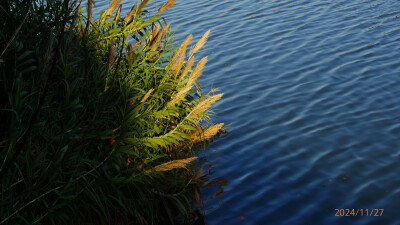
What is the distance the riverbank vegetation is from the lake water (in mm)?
651

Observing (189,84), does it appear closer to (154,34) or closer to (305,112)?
(154,34)

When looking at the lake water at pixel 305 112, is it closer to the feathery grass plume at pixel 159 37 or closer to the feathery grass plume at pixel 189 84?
the feathery grass plume at pixel 189 84

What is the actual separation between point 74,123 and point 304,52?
18.3 ft

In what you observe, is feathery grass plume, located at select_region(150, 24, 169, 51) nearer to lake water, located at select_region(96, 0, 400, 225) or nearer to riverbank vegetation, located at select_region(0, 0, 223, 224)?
riverbank vegetation, located at select_region(0, 0, 223, 224)

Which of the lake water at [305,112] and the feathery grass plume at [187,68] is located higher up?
the feathery grass plume at [187,68]

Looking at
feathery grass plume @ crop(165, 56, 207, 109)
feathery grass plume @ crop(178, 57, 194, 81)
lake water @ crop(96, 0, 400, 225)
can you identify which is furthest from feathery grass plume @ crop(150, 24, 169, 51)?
lake water @ crop(96, 0, 400, 225)

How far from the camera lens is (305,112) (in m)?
6.27

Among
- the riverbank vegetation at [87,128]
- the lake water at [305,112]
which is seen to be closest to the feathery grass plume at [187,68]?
the riverbank vegetation at [87,128]

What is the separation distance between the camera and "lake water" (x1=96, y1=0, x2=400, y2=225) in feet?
14.7

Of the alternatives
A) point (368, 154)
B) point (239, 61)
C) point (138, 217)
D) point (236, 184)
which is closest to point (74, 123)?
point (138, 217)

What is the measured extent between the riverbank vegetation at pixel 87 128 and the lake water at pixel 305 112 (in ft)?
2.13

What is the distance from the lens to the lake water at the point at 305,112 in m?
4.48

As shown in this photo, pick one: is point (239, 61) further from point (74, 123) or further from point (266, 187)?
point (74, 123)

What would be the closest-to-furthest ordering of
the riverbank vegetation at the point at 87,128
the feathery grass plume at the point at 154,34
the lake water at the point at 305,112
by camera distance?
the riverbank vegetation at the point at 87,128 < the lake water at the point at 305,112 < the feathery grass plume at the point at 154,34
